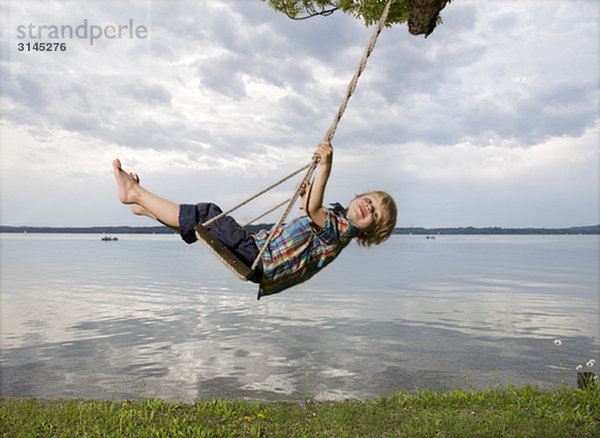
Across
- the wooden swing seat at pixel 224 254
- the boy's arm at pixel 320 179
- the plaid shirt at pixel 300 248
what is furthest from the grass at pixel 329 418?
the boy's arm at pixel 320 179

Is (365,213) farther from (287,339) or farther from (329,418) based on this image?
(287,339)

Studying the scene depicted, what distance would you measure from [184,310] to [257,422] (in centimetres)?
1481

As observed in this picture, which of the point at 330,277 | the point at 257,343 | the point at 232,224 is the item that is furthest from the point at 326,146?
the point at 330,277

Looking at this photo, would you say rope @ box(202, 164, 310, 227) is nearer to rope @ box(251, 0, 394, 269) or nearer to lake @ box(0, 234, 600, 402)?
rope @ box(251, 0, 394, 269)

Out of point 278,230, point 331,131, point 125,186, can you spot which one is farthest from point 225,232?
point 331,131

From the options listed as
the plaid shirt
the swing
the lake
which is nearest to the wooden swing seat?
the swing

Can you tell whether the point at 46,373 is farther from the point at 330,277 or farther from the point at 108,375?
the point at 330,277

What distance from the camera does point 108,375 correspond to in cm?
1030

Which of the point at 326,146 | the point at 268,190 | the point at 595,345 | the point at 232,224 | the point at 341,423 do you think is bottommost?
the point at 595,345

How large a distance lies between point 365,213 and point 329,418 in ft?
11.5

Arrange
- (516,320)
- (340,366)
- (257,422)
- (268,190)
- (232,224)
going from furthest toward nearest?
(516,320)
(340,366)
(257,422)
(232,224)
(268,190)

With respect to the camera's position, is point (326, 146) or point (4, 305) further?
point (4, 305)

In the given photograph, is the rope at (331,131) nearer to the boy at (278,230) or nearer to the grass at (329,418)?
the boy at (278,230)

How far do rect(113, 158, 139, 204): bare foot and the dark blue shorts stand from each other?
27 centimetres
